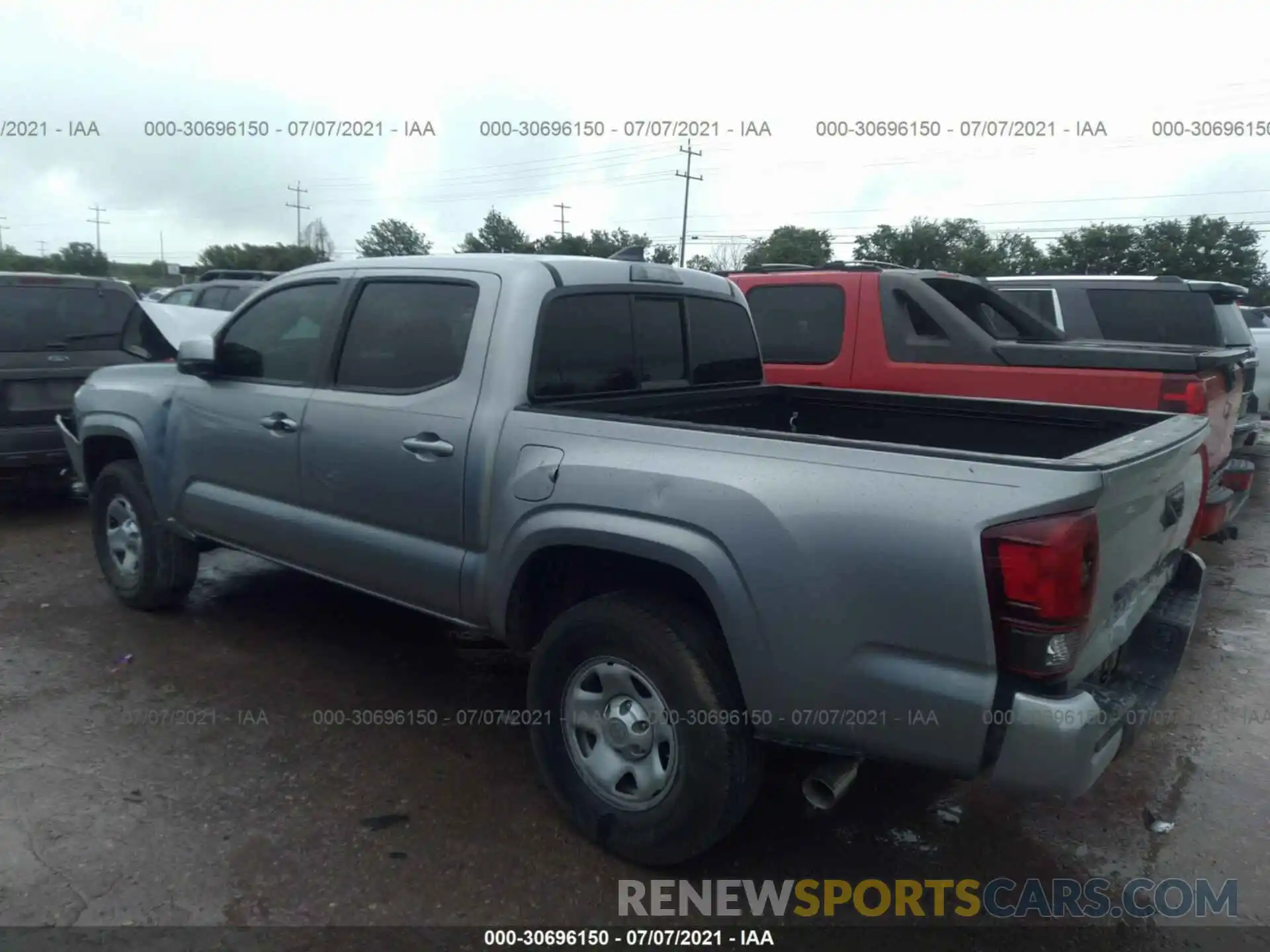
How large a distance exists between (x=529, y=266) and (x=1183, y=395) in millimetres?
3496

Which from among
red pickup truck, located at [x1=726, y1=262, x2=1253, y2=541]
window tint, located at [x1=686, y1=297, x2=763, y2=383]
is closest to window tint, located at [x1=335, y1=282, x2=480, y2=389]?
window tint, located at [x1=686, y1=297, x2=763, y2=383]

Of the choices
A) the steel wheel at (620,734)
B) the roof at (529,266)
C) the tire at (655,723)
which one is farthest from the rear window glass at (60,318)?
the steel wheel at (620,734)

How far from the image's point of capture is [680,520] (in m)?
2.79

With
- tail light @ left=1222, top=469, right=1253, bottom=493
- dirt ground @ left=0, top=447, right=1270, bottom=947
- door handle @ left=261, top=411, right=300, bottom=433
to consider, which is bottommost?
dirt ground @ left=0, top=447, right=1270, bottom=947

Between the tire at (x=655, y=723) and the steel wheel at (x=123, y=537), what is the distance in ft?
9.98

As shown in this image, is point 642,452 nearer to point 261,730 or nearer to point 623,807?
point 623,807

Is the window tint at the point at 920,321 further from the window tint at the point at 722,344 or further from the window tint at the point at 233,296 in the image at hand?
the window tint at the point at 233,296

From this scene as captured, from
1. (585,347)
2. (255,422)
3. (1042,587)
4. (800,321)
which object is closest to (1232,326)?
(800,321)

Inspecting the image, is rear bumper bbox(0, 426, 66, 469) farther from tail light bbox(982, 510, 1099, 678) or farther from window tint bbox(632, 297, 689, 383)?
tail light bbox(982, 510, 1099, 678)

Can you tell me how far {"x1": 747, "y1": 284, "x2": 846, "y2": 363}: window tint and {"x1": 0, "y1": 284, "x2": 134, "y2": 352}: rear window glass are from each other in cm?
500

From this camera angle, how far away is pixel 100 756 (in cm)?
374

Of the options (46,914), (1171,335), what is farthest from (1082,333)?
(46,914)

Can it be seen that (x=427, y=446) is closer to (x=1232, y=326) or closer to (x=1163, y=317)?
(x=1163, y=317)

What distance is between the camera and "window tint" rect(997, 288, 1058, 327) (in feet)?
26.7
